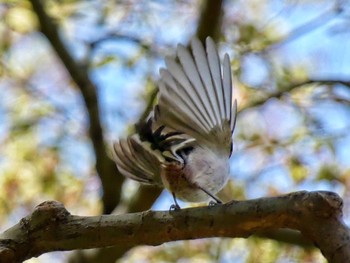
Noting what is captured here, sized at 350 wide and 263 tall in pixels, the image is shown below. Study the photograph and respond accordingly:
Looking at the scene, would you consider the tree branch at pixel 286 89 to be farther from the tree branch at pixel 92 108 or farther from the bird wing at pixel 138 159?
the bird wing at pixel 138 159

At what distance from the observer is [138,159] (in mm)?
1328

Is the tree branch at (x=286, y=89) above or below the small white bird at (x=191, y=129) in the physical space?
below

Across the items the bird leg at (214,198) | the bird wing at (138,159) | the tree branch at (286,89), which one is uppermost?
the bird wing at (138,159)

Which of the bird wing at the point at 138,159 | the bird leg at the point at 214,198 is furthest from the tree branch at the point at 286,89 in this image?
the bird leg at the point at 214,198

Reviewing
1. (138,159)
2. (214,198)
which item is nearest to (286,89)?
(138,159)

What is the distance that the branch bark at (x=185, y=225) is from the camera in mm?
1073

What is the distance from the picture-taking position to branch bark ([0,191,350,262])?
3.52 feet

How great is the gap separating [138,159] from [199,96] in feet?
0.54

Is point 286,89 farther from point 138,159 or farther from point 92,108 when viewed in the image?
point 138,159

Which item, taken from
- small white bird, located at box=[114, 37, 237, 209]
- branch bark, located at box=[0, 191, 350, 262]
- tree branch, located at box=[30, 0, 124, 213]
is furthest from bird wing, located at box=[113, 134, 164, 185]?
tree branch, located at box=[30, 0, 124, 213]

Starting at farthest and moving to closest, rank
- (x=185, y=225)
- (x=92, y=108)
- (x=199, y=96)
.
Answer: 1. (x=92, y=108)
2. (x=199, y=96)
3. (x=185, y=225)

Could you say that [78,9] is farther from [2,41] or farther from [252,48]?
[252,48]

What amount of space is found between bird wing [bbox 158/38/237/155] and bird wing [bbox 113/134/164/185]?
62 millimetres

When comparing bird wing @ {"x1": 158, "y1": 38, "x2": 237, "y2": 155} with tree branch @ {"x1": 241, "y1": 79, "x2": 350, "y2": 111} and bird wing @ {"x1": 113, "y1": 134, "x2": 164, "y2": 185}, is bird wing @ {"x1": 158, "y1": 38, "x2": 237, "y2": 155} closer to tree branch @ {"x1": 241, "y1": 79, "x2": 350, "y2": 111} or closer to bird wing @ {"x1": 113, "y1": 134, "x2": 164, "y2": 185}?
bird wing @ {"x1": 113, "y1": 134, "x2": 164, "y2": 185}
